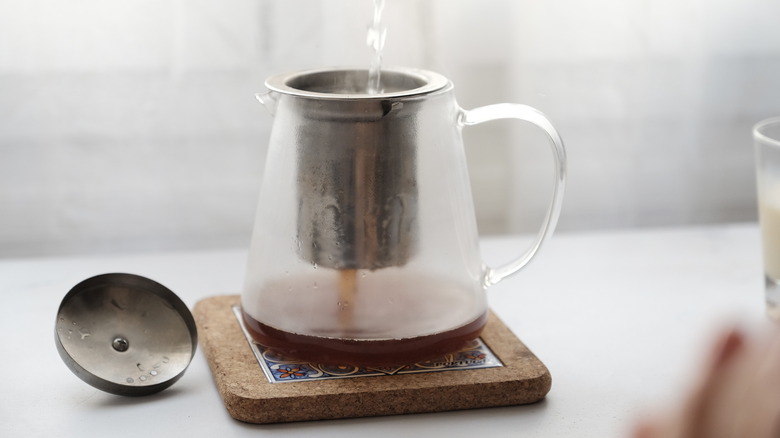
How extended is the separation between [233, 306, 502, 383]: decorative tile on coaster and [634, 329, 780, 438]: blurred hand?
299mm

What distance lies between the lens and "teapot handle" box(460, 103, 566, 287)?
2.34 ft

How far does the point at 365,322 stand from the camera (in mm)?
684

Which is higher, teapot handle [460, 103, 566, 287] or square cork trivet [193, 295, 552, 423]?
teapot handle [460, 103, 566, 287]

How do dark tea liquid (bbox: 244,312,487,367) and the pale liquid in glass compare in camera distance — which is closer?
dark tea liquid (bbox: 244,312,487,367)

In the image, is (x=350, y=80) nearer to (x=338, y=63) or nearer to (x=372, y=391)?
(x=372, y=391)

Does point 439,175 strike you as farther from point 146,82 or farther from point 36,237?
point 36,237

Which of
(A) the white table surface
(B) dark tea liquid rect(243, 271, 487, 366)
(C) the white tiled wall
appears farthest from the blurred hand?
(C) the white tiled wall

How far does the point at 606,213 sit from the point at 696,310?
0.44m

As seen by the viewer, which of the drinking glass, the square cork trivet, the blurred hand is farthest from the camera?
the drinking glass

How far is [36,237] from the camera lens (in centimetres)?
119

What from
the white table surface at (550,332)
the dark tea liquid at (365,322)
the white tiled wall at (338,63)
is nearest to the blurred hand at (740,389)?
the white table surface at (550,332)

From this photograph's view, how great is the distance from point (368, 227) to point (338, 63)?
0.52m

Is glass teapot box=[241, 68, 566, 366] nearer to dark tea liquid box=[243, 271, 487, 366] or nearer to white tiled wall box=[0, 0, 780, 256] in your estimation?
dark tea liquid box=[243, 271, 487, 366]

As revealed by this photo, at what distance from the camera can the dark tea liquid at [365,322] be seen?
0.68 metres
